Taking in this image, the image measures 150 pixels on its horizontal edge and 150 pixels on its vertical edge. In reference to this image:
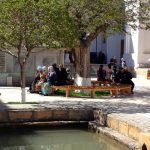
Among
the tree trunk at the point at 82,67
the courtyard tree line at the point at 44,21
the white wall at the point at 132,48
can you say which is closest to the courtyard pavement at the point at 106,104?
the courtyard tree line at the point at 44,21

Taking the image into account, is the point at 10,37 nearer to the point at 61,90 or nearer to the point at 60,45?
the point at 60,45

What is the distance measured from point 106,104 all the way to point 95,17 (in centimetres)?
421

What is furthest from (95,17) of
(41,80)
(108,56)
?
(108,56)

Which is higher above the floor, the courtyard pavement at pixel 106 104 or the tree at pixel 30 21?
the tree at pixel 30 21

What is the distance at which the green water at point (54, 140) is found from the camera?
46.2 feet

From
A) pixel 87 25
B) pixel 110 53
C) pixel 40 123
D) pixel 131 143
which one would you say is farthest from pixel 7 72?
pixel 110 53

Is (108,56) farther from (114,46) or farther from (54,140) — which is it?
(54,140)

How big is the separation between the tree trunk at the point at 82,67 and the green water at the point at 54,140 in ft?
21.8

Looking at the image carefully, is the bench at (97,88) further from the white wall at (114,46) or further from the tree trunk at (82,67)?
the white wall at (114,46)

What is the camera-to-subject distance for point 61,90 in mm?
22453

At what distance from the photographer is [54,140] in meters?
15.0

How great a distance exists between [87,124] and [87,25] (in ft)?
18.9

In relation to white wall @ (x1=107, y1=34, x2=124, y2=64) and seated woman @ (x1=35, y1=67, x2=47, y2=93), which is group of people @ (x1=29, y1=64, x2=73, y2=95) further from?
white wall @ (x1=107, y1=34, x2=124, y2=64)

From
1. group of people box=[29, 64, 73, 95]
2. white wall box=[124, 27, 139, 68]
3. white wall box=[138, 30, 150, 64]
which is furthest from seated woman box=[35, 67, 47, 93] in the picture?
white wall box=[138, 30, 150, 64]
